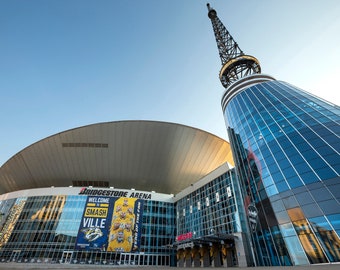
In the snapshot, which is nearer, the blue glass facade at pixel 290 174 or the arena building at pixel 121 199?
the blue glass facade at pixel 290 174

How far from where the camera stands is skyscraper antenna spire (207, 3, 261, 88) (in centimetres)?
4272

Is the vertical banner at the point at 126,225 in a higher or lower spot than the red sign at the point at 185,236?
higher

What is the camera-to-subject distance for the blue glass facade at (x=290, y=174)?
15766 millimetres

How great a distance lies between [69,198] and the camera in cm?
4097

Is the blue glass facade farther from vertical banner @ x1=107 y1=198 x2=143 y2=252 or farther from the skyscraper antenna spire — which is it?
vertical banner @ x1=107 y1=198 x2=143 y2=252

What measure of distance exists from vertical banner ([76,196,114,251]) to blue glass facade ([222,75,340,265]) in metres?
25.3

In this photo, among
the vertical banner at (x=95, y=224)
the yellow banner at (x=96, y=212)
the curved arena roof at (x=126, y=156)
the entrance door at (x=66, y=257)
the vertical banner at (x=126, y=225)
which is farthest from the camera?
the curved arena roof at (x=126, y=156)

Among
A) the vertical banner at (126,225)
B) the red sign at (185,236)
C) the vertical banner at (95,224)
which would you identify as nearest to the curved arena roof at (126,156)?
the vertical banner at (126,225)

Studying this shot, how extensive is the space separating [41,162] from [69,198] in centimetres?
1240

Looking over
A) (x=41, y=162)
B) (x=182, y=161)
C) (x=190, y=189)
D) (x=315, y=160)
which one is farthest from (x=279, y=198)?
(x=41, y=162)

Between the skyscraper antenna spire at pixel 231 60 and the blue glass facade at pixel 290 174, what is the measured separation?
48.9 feet

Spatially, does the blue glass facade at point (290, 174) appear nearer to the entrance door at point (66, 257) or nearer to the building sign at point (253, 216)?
the building sign at point (253, 216)

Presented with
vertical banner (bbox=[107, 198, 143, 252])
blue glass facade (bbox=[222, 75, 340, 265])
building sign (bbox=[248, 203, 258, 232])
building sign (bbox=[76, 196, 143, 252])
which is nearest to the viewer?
blue glass facade (bbox=[222, 75, 340, 265])

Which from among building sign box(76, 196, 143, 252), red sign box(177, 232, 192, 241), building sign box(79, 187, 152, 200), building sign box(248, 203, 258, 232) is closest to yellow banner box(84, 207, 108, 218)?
building sign box(76, 196, 143, 252)
